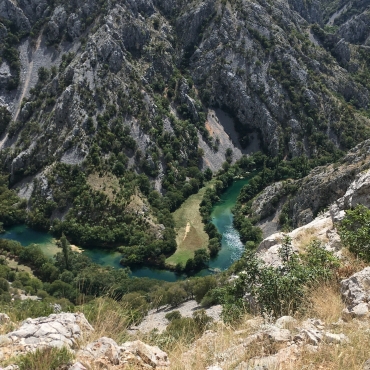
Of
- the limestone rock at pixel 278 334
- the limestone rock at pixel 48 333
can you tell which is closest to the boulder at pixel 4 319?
the limestone rock at pixel 48 333

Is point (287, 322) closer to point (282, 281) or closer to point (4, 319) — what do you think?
point (282, 281)

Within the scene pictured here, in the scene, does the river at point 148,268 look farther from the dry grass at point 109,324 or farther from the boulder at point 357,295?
the dry grass at point 109,324

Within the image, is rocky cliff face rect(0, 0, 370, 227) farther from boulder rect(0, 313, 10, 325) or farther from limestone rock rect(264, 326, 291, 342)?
limestone rock rect(264, 326, 291, 342)

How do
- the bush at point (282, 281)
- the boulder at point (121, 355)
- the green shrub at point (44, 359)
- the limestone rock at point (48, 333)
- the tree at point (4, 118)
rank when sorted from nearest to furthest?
1. the green shrub at point (44, 359)
2. the boulder at point (121, 355)
3. the limestone rock at point (48, 333)
4. the bush at point (282, 281)
5. the tree at point (4, 118)

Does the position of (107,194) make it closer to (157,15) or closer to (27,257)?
(27,257)

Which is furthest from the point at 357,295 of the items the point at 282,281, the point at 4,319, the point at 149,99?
the point at 149,99

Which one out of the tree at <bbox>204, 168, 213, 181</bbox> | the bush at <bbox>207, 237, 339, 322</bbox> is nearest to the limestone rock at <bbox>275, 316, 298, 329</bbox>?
the bush at <bbox>207, 237, 339, 322</bbox>
